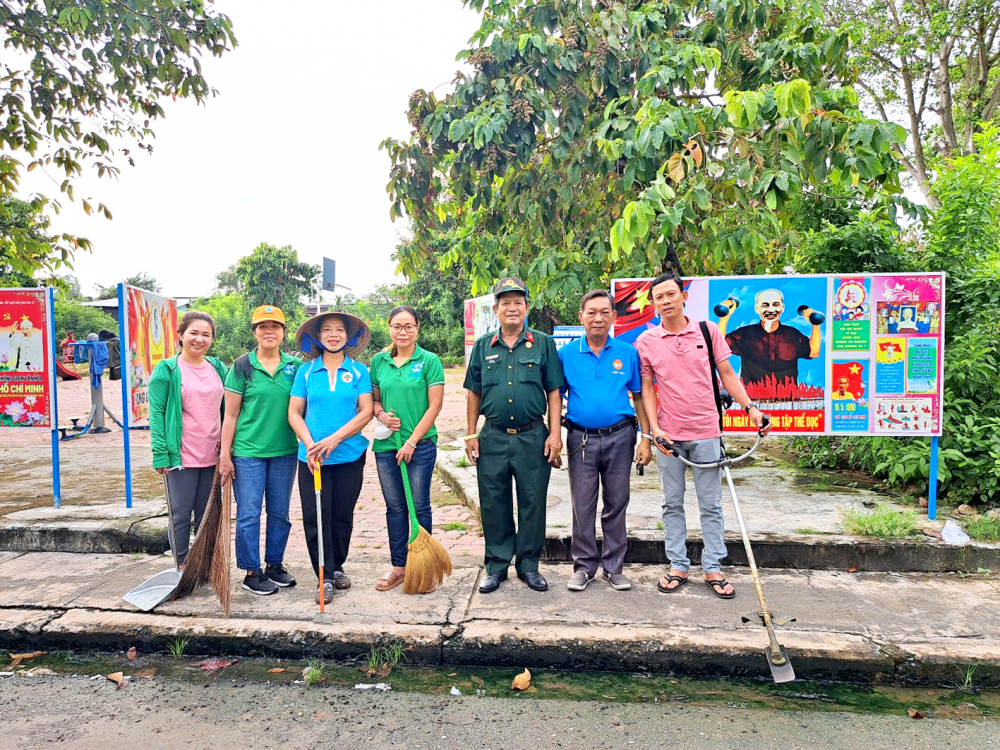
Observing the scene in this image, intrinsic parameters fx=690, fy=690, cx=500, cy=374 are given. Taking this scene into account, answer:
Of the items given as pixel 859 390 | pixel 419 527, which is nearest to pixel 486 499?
pixel 419 527

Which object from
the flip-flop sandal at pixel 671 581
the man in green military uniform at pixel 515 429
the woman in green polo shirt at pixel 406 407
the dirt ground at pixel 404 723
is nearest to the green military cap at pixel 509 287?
the man in green military uniform at pixel 515 429

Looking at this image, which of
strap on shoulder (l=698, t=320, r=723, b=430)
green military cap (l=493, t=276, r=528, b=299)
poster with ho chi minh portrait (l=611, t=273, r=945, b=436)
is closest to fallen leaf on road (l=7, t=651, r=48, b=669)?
green military cap (l=493, t=276, r=528, b=299)

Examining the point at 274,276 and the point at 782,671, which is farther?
the point at 274,276

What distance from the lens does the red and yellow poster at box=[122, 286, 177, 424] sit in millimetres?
5698

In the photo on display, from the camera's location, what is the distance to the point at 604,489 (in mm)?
4402

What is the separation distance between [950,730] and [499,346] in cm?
295

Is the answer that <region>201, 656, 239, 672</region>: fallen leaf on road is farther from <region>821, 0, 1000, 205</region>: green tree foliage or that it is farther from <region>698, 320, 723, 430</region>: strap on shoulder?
<region>821, 0, 1000, 205</region>: green tree foliage

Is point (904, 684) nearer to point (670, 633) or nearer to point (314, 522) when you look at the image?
point (670, 633)

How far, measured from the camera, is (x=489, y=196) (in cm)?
698

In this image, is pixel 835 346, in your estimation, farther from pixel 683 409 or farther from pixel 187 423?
pixel 187 423

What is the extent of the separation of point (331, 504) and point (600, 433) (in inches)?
68.6

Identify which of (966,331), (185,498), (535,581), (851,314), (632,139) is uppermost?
(632,139)

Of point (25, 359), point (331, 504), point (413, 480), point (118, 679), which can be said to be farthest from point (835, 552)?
point (25, 359)

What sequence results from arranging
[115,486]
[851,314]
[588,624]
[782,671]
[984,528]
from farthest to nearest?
[115,486], [851,314], [984,528], [588,624], [782,671]
